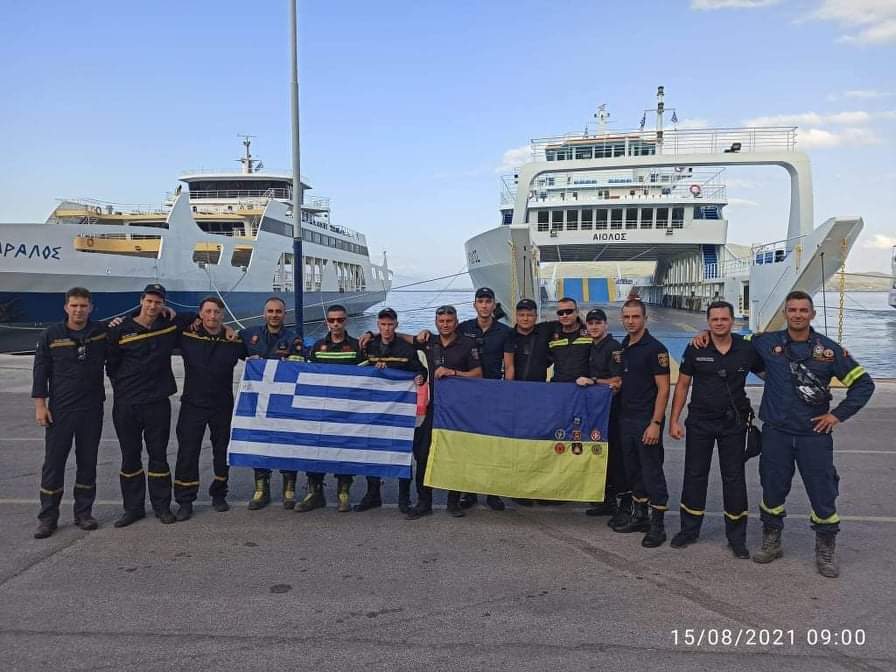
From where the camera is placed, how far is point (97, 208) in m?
25.1

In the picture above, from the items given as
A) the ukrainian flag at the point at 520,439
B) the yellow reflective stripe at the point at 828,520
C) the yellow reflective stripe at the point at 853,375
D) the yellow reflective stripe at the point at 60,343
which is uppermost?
the yellow reflective stripe at the point at 60,343

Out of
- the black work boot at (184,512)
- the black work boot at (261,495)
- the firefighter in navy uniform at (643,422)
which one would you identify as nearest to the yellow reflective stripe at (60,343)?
the black work boot at (184,512)

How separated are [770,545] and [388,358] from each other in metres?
3.09

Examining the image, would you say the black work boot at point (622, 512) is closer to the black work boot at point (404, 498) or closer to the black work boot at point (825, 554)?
the black work boot at point (825, 554)

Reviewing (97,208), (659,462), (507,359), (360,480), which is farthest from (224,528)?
(97,208)

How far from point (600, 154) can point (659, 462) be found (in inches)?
1173

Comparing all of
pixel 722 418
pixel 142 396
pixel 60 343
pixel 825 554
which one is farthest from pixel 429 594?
pixel 60 343

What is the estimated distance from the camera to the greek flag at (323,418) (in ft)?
17.0

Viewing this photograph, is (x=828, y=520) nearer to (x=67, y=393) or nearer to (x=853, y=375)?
(x=853, y=375)

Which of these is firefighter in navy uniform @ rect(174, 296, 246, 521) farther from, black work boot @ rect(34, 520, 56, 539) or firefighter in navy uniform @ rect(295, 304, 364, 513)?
black work boot @ rect(34, 520, 56, 539)

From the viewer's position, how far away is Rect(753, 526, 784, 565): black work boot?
4.05 metres

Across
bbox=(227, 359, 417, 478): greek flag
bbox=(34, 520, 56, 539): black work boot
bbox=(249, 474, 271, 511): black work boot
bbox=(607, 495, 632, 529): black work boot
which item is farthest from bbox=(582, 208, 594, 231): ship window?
bbox=(34, 520, 56, 539): black work boot

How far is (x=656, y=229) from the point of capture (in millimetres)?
26266

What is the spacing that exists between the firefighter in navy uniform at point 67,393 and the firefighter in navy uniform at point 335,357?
1575mm
